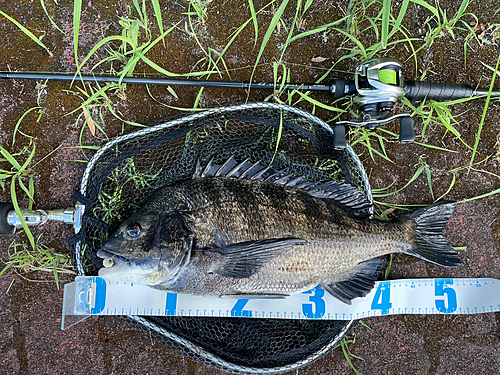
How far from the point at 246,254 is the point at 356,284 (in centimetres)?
93

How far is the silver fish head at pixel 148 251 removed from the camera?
1.98m

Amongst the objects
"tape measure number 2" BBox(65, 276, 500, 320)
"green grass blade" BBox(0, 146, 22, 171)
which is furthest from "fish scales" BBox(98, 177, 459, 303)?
"green grass blade" BBox(0, 146, 22, 171)

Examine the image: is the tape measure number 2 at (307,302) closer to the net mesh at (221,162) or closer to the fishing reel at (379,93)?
the net mesh at (221,162)

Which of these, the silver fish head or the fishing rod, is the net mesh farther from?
the silver fish head

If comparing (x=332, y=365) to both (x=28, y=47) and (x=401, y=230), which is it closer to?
(x=401, y=230)

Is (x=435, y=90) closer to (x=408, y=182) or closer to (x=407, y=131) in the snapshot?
(x=407, y=131)

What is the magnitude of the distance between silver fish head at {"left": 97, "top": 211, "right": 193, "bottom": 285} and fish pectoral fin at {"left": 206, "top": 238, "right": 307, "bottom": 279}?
0.25 meters

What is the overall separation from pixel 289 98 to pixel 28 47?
86.2 inches

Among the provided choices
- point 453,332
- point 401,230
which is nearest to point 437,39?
point 401,230

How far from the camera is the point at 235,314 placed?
2.49 metres

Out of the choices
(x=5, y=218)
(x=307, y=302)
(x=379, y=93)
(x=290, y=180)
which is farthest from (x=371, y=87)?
(x=5, y=218)

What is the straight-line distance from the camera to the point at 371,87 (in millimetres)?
2322

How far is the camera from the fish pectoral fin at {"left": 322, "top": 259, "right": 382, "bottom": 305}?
2.36m

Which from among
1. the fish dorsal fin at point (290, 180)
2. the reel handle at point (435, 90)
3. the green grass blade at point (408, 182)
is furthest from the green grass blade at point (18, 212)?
the reel handle at point (435, 90)
